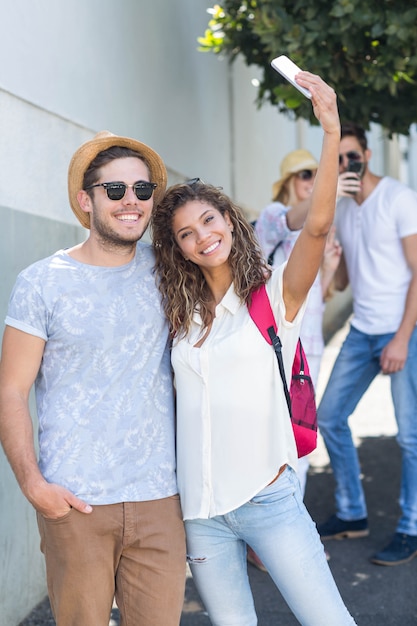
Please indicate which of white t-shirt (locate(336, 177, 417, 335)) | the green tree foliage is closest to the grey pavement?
white t-shirt (locate(336, 177, 417, 335))

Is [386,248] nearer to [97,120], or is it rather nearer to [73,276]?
[97,120]

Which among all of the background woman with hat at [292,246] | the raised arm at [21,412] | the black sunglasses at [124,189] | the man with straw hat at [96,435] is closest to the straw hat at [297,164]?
the background woman with hat at [292,246]

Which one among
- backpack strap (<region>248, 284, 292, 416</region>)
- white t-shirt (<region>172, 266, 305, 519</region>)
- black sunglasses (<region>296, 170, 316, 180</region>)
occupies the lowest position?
white t-shirt (<region>172, 266, 305, 519</region>)

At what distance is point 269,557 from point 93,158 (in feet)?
4.61

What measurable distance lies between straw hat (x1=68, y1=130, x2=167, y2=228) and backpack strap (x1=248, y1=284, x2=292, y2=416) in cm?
56

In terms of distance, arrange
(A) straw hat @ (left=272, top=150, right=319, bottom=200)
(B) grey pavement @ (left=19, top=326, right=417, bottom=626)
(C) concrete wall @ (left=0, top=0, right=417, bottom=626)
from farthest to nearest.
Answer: (A) straw hat @ (left=272, top=150, right=319, bottom=200) → (B) grey pavement @ (left=19, top=326, right=417, bottom=626) → (C) concrete wall @ (left=0, top=0, right=417, bottom=626)

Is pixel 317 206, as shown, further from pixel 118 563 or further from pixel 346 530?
pixel 346 530

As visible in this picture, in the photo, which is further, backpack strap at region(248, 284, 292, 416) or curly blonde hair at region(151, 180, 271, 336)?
curly blonde hair at region(151, 180, 271, 336)

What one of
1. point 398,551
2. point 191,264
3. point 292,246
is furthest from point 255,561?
point 191,264

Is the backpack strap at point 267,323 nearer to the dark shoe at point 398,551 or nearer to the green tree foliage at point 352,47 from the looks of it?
the dark shoe at point 398,551

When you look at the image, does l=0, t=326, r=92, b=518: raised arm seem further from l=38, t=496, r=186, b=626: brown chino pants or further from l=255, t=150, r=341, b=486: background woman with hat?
l=255, t=150, r=341, b=486: background woman with hat

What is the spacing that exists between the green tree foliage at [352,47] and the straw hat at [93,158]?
1.95 metres

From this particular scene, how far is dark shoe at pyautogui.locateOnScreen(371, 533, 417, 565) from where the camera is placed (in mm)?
4527

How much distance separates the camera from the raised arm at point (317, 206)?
260cm
